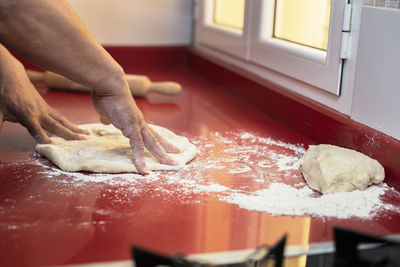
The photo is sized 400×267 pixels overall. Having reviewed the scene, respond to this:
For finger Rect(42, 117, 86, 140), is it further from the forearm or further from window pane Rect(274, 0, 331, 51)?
window pane Rect(274, 0, 331, 51)

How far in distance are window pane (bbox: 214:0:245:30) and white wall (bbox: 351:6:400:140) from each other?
77cm

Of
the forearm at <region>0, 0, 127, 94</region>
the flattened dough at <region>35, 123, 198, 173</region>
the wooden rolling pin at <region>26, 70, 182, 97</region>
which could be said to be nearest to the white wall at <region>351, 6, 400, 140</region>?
the flattened dough at <region>35, 123, 198, 173</region>

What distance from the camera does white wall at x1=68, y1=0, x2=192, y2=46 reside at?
6.80ft

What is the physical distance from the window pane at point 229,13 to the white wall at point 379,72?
2.54 feet

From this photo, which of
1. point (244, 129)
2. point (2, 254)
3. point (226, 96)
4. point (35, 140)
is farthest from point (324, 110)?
point (2, 254)

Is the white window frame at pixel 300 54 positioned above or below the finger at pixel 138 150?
above

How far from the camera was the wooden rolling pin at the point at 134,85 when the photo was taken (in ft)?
5.44

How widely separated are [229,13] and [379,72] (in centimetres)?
101

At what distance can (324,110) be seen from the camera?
1.18 meters

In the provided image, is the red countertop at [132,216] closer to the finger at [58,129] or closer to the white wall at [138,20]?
the finger at [58,129]

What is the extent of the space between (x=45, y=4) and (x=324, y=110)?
0.70m

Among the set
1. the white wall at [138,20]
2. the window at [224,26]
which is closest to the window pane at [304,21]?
the window at [224,26]

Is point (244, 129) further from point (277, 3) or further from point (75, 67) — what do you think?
point (75, 67)

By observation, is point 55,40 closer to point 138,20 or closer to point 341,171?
point 341,171
